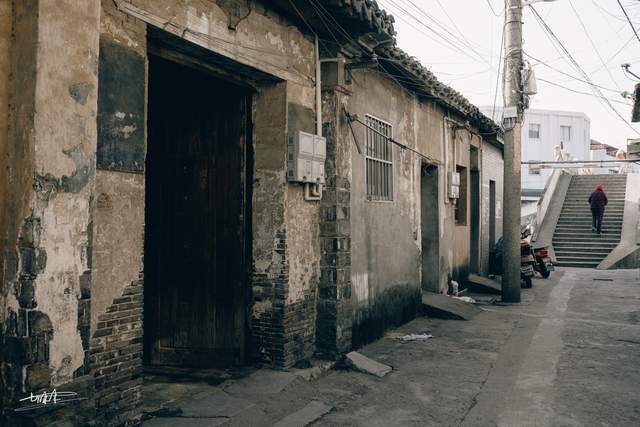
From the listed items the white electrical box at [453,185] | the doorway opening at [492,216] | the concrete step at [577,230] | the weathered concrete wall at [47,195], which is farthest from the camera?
the concrete step at [577,230]

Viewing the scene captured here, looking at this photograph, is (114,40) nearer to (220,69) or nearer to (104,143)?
(104,143)

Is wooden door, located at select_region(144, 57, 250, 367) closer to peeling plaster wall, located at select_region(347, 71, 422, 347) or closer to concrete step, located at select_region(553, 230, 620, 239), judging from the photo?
peeling plaster wall, located at select_region(347, 71, 422, 347)

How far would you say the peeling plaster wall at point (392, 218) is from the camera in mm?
7586

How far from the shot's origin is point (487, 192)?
15992 millimetres

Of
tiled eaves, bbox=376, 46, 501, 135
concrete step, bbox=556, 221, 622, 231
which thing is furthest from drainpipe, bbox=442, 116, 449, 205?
concrete step, bbox=556, 221, 622, 231

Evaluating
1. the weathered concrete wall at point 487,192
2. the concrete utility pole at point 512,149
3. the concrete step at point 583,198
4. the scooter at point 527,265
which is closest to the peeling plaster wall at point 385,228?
the concrete utility pole at point 512,149

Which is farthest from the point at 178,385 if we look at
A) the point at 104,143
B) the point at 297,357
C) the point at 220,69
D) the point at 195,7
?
the point at 195,7

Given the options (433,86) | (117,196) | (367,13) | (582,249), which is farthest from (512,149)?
(582,249)

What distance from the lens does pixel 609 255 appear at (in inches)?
710

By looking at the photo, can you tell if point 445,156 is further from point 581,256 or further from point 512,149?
point 581,256

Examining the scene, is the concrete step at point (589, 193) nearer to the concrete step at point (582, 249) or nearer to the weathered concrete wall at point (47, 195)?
the concrete step at point (582, 249)

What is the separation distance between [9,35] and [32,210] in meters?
1.08

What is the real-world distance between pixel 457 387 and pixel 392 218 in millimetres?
3246

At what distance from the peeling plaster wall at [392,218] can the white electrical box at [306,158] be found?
0.92 meters
